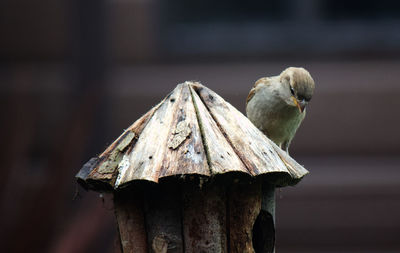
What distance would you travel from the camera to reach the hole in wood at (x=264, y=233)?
228cm

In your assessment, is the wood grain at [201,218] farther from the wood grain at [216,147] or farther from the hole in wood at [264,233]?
the hole in wood at [264,233]

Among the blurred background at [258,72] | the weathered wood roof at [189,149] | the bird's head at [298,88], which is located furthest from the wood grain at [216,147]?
the blurred background at [258,72]

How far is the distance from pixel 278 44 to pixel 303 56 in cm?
28

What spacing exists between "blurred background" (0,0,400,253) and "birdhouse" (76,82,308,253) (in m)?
4.66

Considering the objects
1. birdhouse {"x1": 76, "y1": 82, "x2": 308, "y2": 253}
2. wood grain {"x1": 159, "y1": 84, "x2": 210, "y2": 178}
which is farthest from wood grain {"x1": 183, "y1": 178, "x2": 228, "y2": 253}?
wood grain {"x1": 159, "y1": 84, "x2": 210, "y2": 178}

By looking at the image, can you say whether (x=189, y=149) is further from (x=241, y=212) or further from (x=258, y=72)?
(x=258, y=72)

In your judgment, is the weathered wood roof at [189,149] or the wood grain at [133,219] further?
the wood grain at [133,219]

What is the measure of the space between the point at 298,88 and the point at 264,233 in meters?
0.99

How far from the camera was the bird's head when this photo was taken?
3143 mm

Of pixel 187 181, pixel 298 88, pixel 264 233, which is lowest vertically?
pixel 264 233

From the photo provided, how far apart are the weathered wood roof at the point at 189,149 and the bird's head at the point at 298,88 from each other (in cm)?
96

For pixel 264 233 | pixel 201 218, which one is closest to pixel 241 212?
pixel 201 218

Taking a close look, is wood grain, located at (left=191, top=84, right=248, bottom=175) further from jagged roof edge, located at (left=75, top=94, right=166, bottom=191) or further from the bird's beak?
the bird's beak

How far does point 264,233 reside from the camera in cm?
231
